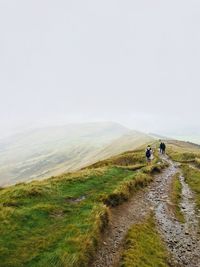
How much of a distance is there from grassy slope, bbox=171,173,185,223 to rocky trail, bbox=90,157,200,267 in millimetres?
491

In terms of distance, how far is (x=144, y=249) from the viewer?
24.8 metres

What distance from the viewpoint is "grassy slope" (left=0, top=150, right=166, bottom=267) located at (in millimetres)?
21828

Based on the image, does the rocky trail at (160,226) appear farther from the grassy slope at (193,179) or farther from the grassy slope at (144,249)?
the grassy slope at (193,179)

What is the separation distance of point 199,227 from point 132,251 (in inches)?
379

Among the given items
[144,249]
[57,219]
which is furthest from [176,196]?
[57,219]

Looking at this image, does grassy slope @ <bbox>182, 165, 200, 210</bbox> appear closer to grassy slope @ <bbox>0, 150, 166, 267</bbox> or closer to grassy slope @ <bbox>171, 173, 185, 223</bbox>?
grassy slope @ <bbox>171, 173, 185, 223</bbox>

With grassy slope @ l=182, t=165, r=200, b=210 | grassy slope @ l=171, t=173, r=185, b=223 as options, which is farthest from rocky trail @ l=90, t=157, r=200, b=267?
grassy slope @ l=182, t=165, r=200, b=210

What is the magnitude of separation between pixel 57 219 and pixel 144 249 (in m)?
7.54

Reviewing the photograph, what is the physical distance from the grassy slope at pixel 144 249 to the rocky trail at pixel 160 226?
1.92 feet

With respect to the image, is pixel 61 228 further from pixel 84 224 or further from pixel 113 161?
pixel 113 161

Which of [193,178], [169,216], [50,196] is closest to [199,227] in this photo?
[169,216]

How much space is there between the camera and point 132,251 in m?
23.9

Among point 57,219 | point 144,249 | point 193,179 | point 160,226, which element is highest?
point 57,219

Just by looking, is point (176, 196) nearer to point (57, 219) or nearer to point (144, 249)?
point (144, 249)
